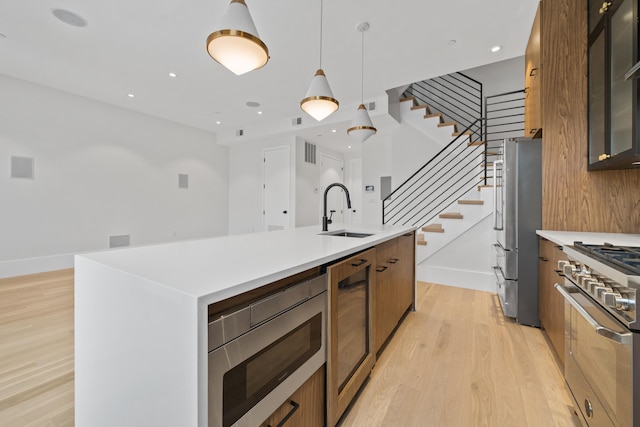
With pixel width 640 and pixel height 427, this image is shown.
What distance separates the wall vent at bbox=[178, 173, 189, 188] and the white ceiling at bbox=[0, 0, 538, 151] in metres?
1.72

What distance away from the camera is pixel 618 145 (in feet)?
5.53

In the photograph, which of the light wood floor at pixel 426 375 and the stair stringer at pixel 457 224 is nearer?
the light wood floor at pixel 426 375

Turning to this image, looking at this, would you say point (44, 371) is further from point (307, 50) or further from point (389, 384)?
point (307, 50)

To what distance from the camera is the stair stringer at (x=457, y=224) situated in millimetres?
3600

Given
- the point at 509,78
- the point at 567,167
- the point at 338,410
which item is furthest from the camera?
the point at 509,78

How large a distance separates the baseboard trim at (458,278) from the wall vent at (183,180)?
17.1 ft

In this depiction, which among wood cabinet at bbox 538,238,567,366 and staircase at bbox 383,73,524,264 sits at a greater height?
staircase at bbox 383,73,524,264

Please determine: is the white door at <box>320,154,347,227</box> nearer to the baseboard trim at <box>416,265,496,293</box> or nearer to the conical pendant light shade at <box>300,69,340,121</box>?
the baseboard trim at <box>416,265,496,293</box>

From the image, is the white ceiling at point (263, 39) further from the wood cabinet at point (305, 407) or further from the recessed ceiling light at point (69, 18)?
the wood cabinet at point (305, 407)

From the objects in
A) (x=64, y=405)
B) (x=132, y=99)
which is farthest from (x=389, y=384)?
(x=132, y=99)

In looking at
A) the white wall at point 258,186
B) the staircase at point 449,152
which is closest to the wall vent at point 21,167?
the white wall at point 258,186

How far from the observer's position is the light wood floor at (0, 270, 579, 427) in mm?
1430

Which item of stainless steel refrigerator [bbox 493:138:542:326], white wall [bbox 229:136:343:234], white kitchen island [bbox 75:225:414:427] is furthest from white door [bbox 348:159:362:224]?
white kitchen island [bbox 75:225:414:427]

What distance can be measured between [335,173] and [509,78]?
4.32 meters
